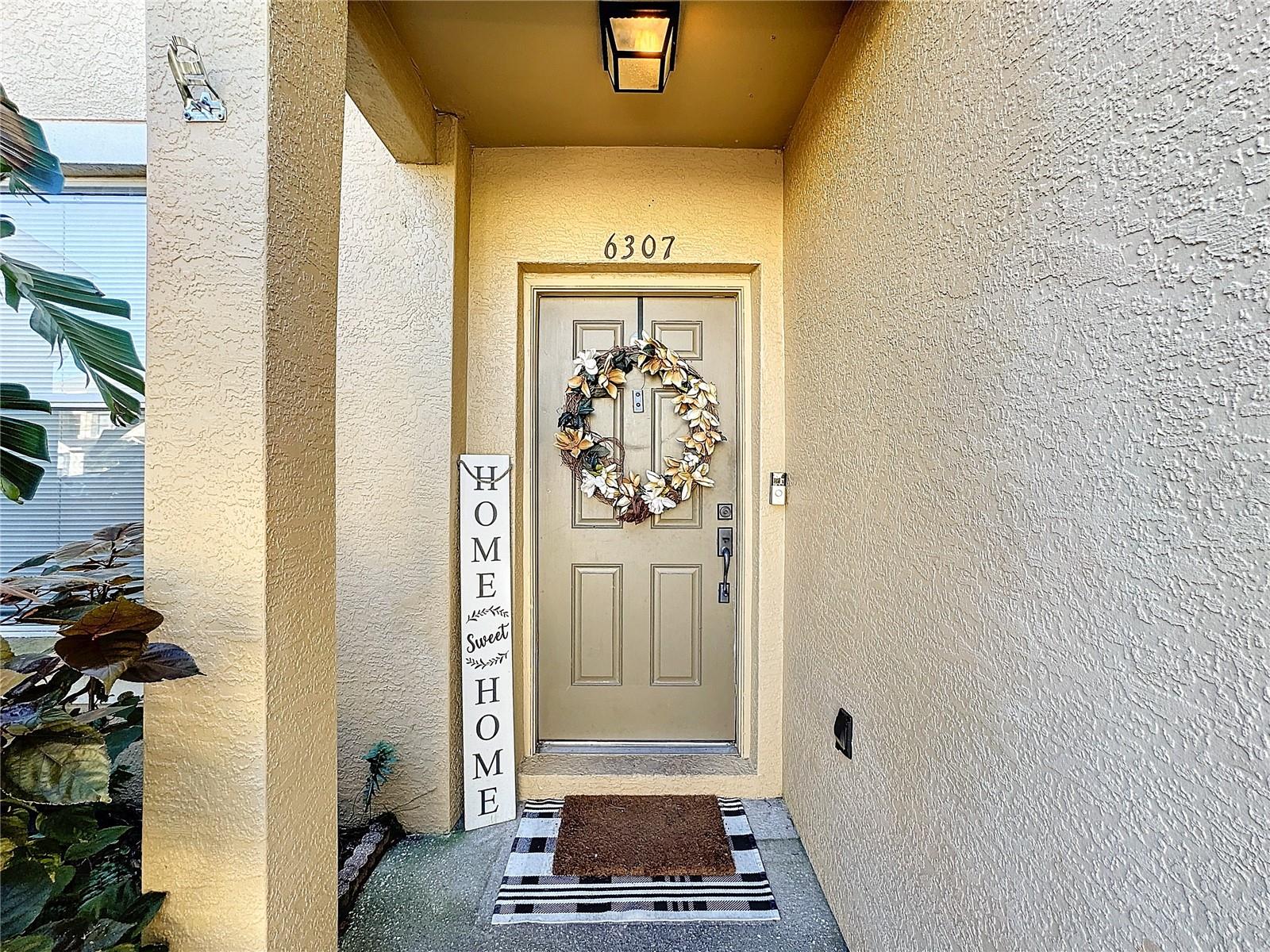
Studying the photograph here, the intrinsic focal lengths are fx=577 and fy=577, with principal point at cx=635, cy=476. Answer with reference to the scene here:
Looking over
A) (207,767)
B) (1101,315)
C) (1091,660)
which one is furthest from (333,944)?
(1101,315)

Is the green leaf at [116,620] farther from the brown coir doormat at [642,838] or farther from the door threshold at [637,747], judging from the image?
the door threshold at [637,747]

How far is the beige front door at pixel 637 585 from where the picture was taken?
2561 mm

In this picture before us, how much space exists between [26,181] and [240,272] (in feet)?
1.16

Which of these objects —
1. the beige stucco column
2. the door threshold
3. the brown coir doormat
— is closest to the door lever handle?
the door threshold

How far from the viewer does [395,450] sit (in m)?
2.18

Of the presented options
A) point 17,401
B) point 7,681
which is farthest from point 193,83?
point 7,681

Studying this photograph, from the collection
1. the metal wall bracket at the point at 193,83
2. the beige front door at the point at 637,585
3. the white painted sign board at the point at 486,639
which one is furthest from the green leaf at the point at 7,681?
the beige front door at the point at 637,585

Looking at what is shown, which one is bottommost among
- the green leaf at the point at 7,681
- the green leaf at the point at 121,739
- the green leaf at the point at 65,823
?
the green leaf at the point at 65,823

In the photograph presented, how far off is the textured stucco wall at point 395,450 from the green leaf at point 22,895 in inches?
53.7

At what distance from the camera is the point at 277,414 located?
1.06 m

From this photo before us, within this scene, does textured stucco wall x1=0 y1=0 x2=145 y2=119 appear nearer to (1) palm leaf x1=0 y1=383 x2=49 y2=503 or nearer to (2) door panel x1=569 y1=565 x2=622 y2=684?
(1) palm leaf x1=0 y1=383 x2=49 y2=503

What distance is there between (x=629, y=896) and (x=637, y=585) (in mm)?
1125

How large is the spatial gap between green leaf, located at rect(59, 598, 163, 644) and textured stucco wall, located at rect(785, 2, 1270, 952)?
4.45 ft

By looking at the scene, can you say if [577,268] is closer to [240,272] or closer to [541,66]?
[541,66]
